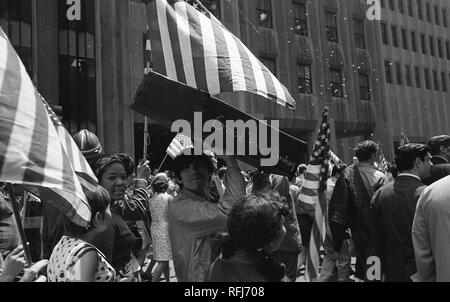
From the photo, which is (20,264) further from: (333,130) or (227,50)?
(333,130)

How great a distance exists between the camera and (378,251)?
15.3ft

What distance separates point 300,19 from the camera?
27.5 m

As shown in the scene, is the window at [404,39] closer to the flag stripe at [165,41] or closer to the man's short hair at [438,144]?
the man's short hair at [438,144]

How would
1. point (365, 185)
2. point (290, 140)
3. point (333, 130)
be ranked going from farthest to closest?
point (333, 130) < point (365, 185) < point (290, 140)

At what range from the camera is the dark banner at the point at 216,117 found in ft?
13.7

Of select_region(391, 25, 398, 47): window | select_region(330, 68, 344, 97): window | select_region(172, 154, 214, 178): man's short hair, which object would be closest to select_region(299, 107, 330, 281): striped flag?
select_region(172, 154, 214, 178): man's short hair

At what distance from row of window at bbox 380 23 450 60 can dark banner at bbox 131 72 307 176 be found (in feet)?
120

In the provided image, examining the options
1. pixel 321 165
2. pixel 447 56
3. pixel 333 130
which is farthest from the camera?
pixel 447 56

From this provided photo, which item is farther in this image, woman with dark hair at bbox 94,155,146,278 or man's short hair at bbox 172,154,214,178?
man's short hair at bbox 172,154,214,178

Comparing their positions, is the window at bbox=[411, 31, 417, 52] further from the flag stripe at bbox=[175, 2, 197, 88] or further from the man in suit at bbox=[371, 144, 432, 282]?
the man in suit at bbox=[371, 144, 432, 282]

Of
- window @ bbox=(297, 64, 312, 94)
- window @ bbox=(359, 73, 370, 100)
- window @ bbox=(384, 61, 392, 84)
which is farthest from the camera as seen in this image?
window @ bbox=(384, 61, 392, 84)

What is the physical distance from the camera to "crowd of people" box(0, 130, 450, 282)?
9.06ft
